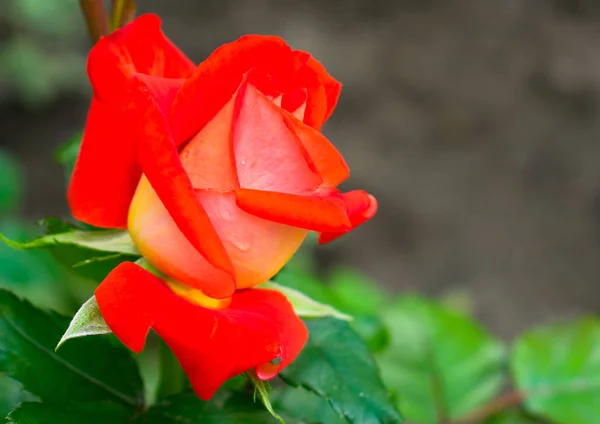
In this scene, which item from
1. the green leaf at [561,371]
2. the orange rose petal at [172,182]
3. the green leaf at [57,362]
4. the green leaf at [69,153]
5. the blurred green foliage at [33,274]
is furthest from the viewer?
the blurred green foliage at [33,274]

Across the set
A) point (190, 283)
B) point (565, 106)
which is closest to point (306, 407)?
point (190, 283)

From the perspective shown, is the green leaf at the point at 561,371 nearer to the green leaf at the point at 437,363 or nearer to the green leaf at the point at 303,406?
the green leaf at the point at 437,363

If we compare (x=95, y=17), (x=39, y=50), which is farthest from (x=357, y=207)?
(x=39, y=50)

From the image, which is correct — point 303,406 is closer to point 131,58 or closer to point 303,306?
point 303,306

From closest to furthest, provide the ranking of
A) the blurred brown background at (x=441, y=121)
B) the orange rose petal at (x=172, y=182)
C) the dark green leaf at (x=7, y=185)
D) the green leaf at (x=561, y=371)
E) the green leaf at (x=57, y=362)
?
the orange rose petal at (x=172, y=182) → the green leaf at (x=57, y=362) → the green leaf at (x=561, y=371) → the dark green leaf at (x=7, y=185) → the blurred brown background at (x=441, y=121)

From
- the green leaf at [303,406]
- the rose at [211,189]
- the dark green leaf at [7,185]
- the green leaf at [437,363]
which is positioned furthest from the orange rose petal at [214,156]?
the dark green leaf at [7,185]

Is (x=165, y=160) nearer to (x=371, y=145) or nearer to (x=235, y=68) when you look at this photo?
(x=235, y=68)

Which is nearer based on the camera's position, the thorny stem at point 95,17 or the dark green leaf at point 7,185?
the thorny stem at point 95,17
